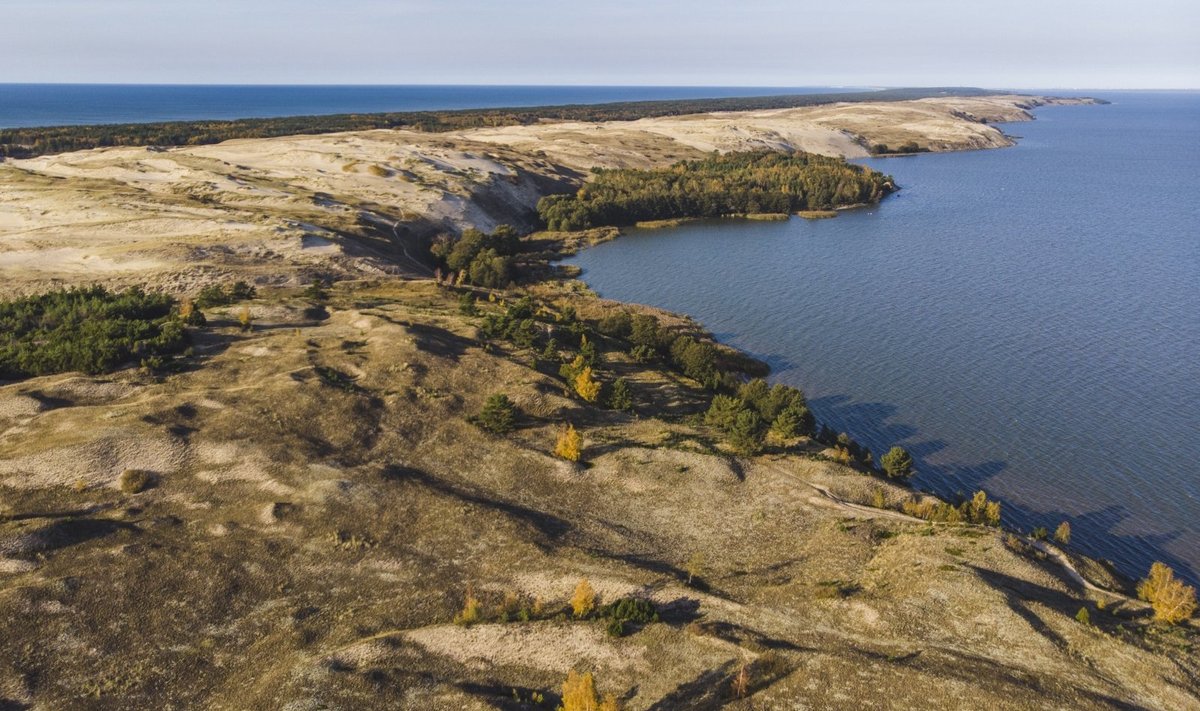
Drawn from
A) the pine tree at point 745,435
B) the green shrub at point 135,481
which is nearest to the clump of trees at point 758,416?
the pine tree at point 745,435

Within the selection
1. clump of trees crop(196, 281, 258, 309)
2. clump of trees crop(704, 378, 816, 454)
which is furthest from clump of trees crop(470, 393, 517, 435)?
clump of trees crop(196, 281, 258, 309)

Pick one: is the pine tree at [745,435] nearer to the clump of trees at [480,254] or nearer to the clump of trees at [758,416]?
the clump of trees at [758,416]

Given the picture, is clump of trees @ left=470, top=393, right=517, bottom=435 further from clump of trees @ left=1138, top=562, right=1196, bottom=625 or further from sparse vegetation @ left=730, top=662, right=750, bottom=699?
clump of trees @ left=1138, top=562, right=1196, bottom=625

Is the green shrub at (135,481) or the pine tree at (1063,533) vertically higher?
the green shrub at (135,481)

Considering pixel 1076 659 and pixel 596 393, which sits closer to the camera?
pixel 1076 659

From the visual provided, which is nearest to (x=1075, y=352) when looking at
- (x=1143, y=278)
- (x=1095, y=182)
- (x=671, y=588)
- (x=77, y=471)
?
(x=1143, y=278)

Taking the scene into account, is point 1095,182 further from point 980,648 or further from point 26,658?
point 26,658

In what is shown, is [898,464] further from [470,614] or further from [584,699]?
[584,699]
